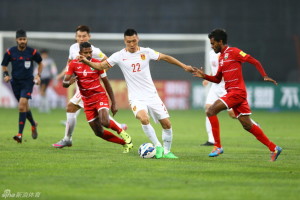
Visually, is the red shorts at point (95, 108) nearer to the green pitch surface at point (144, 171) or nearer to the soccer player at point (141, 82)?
the green pitch surface at point (144, 171)

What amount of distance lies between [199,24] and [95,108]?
56.6 feet

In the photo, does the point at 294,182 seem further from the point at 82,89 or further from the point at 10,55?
the point at 10,55

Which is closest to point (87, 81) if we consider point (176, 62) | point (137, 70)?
point (137, 70)

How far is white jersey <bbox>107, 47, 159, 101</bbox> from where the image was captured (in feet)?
36.7

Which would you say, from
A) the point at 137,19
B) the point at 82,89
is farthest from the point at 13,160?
the point at 137,19

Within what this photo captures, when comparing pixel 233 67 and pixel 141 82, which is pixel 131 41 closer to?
pixel 141 82

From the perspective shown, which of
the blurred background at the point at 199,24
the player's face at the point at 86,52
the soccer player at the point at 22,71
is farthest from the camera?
the blurred background at the point at 199,24

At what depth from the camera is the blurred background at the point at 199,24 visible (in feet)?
93.5

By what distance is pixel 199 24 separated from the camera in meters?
28.8

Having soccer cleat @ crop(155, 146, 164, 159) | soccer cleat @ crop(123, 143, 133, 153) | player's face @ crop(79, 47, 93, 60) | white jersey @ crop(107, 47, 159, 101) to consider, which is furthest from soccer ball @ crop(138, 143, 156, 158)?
player's face @ crop(79, 47, 93, 60)

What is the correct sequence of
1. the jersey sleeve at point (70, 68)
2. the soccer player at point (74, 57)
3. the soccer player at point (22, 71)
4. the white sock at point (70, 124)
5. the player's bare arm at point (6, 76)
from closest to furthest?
the jersey sleeve at point (70, 68)
the soccer player at point (74, 57)
the white sock at point (70, 124)
the player's bare arm at point (6, 76)
the soccer player at point (22, 71)

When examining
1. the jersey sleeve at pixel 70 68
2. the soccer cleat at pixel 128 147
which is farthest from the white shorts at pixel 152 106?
the jersey sleeve at pixel 70 68

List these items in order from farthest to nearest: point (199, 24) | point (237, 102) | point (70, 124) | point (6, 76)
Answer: point (199, 24) → point (6, 76) → point (70, 124) → point (237, 102)

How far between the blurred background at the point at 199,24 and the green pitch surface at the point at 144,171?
1374 cm
